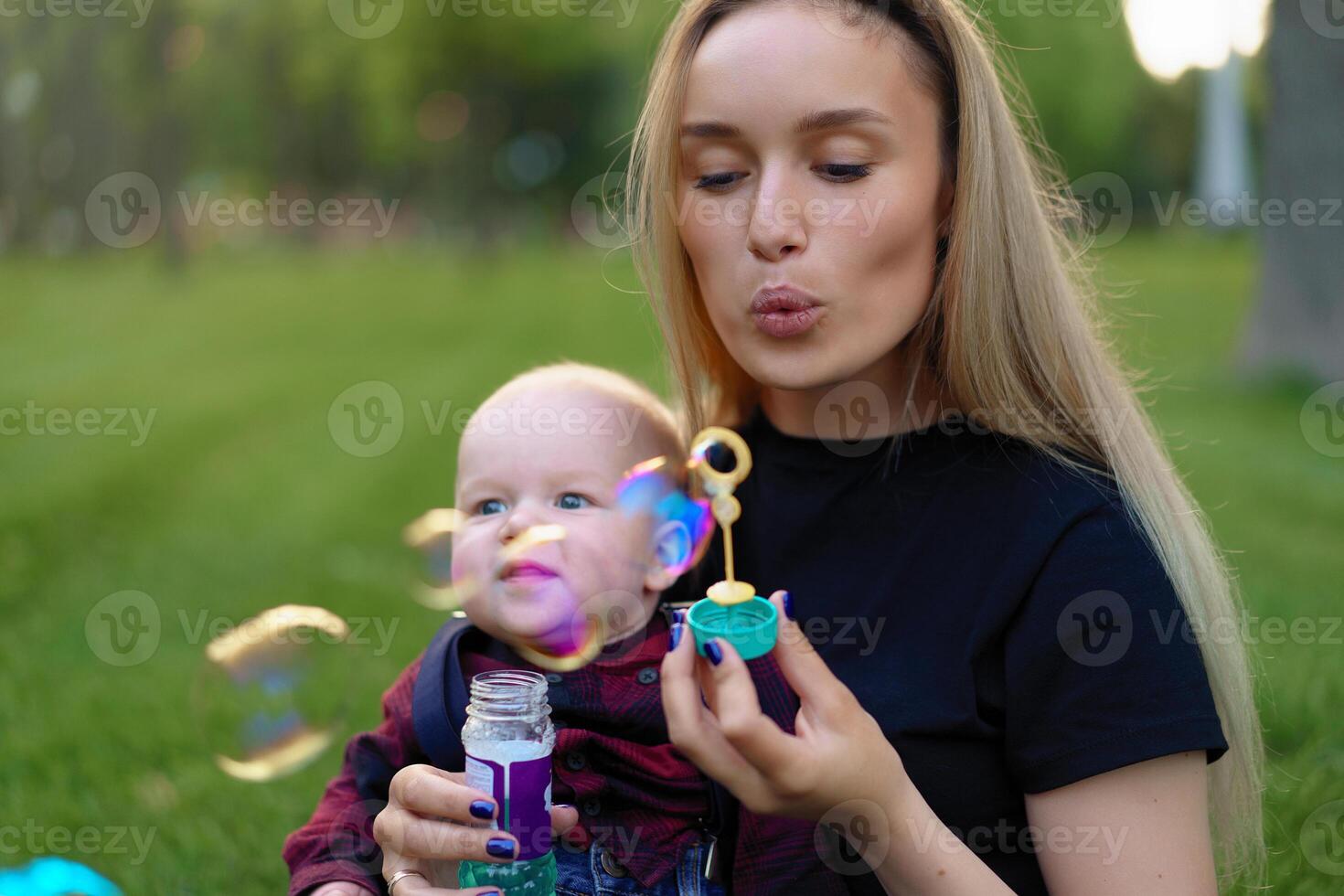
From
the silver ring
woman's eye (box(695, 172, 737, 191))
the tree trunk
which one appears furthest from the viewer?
the tree trunk

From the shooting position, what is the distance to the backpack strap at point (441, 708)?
198 centimetres

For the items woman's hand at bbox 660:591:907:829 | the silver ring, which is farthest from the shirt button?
woman's hand at bbox 660:591:907:829

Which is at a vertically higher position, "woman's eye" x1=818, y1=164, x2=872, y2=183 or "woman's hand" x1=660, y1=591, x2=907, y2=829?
"woman's eye" x1=818, y1=164, x2=872, y2=183

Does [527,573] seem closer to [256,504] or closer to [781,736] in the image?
[781,736]

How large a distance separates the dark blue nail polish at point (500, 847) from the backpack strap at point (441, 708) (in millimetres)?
306

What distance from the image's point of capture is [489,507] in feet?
6.91

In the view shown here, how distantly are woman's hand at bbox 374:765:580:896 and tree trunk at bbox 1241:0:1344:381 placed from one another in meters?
7.98

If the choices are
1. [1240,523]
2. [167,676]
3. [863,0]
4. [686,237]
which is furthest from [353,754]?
[1240,523]

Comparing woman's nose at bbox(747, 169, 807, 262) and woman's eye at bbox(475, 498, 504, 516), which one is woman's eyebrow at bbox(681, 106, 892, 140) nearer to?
woman's nose at bbox(747, 169, 807, 262)

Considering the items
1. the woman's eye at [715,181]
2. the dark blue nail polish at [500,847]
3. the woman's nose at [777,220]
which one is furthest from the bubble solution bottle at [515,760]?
the woman's eye at [715,181]

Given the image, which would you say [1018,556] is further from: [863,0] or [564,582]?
[863,0]

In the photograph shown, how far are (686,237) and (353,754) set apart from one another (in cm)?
104

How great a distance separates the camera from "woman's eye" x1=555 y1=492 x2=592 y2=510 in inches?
82.1

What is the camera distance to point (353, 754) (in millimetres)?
2139
